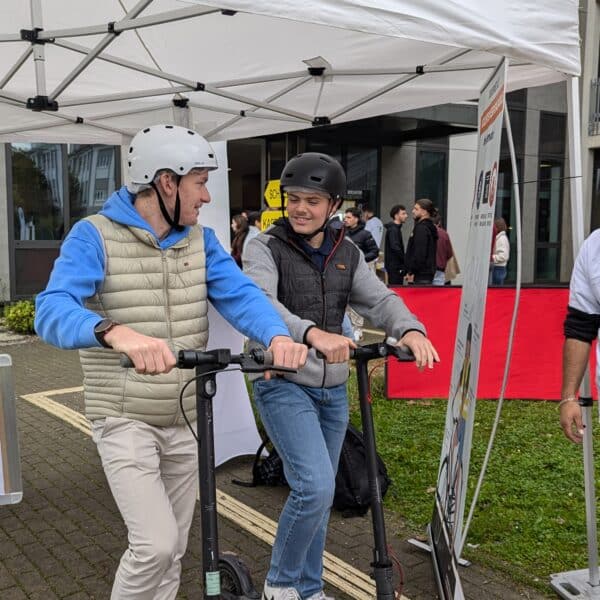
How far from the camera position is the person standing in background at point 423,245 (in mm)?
10820

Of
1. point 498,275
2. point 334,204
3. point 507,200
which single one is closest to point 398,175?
point 507,200

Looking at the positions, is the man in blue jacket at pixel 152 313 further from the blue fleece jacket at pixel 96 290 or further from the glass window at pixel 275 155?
the glass window at pixel 275 155

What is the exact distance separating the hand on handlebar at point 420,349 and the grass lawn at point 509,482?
1.86 m

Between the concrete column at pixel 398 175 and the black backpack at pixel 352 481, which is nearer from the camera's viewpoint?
the black backpack at pixel 352 481

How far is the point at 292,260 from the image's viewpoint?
2965mm

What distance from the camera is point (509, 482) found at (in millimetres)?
4926

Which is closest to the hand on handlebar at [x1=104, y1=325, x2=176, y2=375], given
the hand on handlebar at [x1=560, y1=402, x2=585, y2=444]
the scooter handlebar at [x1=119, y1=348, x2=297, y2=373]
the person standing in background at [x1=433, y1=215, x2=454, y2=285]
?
the scooter handlebar at [x1=119, y1=348, x2=297, y2=373]

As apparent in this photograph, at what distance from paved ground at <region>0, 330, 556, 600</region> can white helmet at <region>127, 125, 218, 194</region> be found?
219 centimetres

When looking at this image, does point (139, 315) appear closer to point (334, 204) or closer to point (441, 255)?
point (334, 204)

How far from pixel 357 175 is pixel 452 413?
15.5 meters

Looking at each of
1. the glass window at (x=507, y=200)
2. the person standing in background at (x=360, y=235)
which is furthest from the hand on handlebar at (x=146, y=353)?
the glass window at (x=507, y=200)

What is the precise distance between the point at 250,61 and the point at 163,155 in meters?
2.58

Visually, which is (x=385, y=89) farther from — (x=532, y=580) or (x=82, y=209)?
(x=82, y=209)

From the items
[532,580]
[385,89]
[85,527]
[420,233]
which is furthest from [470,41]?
[420,233]
